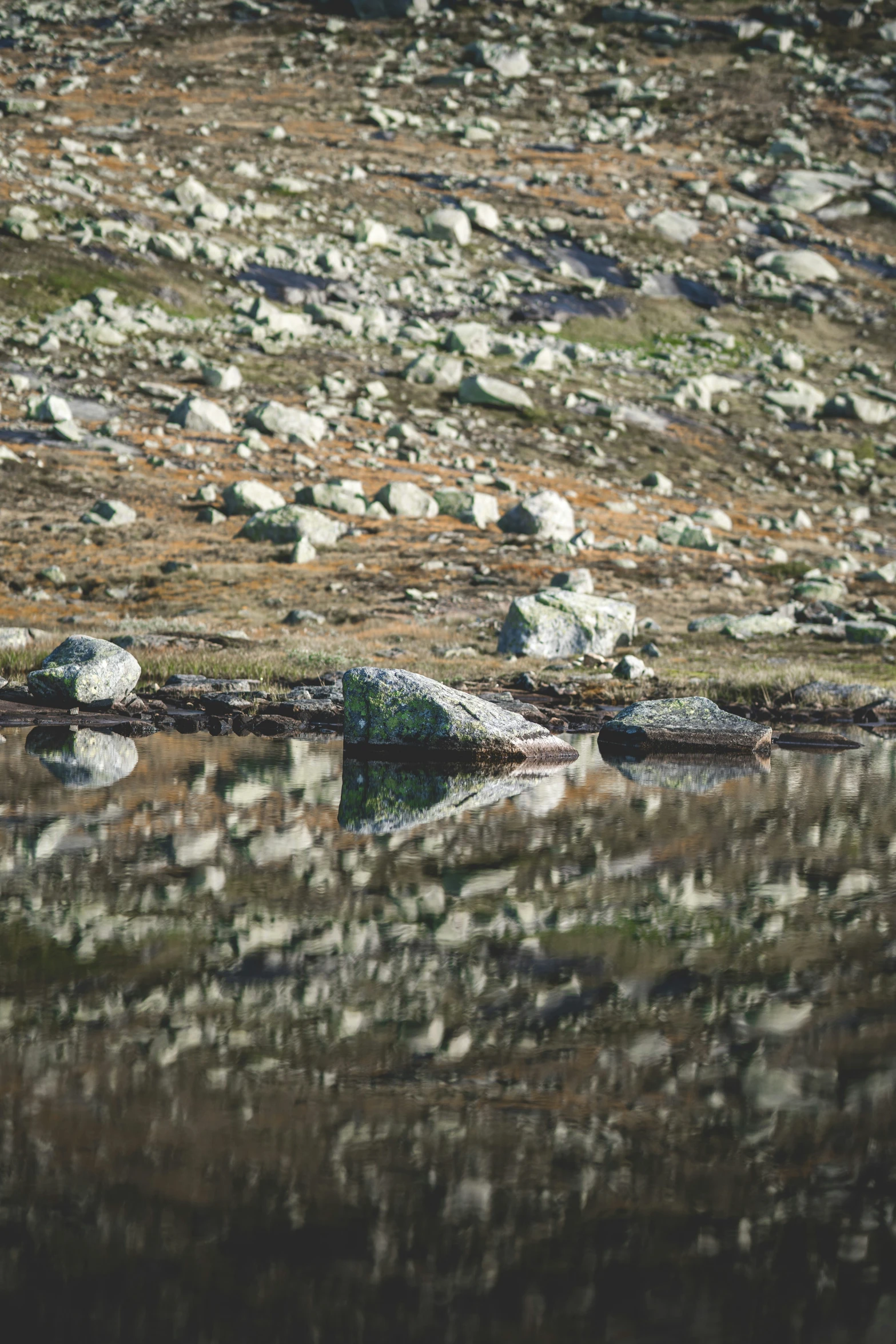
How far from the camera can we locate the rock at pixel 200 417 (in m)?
43.1

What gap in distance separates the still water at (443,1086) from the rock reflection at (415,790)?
2.26 feet

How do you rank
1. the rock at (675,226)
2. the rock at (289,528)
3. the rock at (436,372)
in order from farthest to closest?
the rock at (675,226) → the rock at (436,372) → the rock at (289,528)

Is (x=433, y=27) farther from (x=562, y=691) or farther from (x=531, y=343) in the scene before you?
(x=562, y=691)

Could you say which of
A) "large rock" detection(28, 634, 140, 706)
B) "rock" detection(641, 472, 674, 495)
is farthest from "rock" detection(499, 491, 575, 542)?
"large rock" detection(28, 634, 140, 706)

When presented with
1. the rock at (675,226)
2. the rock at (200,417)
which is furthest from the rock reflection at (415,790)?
the rock at (675,226)

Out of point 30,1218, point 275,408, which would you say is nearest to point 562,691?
point 30,1218

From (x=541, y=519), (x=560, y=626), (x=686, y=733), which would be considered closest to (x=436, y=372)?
(x=541, y=519)

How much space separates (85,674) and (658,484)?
34.6 m

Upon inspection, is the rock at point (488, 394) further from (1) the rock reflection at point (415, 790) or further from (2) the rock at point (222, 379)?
(1) the rock reflection at point (415, 790)

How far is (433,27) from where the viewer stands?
346 ft

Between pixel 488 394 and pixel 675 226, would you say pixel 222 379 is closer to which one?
pixel 488 394

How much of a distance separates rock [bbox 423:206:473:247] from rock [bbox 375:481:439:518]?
3889 centimetres

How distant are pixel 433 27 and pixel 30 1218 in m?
118

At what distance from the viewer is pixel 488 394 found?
173 feet
